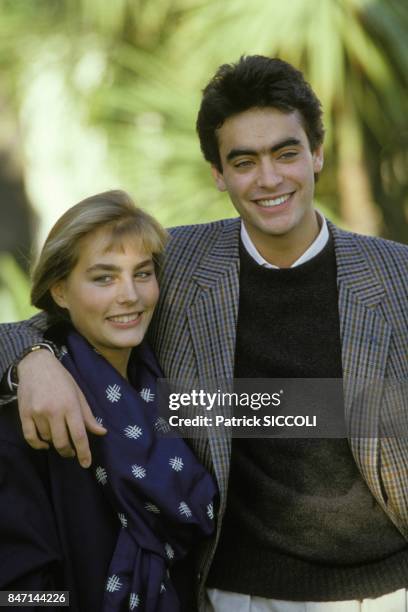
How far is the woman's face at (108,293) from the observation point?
2.16m

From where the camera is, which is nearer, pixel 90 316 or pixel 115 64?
pixel 90 316

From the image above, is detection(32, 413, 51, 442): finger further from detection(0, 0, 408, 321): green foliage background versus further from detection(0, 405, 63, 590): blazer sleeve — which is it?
detection(0, 0, 408, 321): green foliage background

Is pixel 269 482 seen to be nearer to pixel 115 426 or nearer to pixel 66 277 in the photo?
pixel 115 426

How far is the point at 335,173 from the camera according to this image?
197 inches

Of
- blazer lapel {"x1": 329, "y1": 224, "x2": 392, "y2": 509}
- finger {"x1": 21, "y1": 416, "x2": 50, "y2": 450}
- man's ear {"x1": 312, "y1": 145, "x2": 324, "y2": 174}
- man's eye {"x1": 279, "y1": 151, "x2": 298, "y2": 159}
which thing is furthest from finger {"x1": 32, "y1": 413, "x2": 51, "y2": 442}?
man's ear {"x1": 312, "y1": 145, "x2": 324, "y2": 174}

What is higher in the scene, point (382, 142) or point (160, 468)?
point (382, 142)

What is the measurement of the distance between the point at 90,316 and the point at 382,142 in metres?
3.15

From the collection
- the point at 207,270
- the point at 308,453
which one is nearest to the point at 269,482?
the point at 308,453

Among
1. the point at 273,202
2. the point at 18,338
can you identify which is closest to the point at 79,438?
the point at 18,338

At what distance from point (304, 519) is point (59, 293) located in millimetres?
761

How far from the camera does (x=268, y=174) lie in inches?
96.7

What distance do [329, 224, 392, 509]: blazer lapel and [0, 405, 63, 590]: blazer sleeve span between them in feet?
2.37

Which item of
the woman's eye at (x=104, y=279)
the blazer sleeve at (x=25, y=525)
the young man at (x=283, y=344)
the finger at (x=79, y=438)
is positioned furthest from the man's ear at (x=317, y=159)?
the blazer sleeve at (x=25, y=525)

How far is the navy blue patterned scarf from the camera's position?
2053 mm
